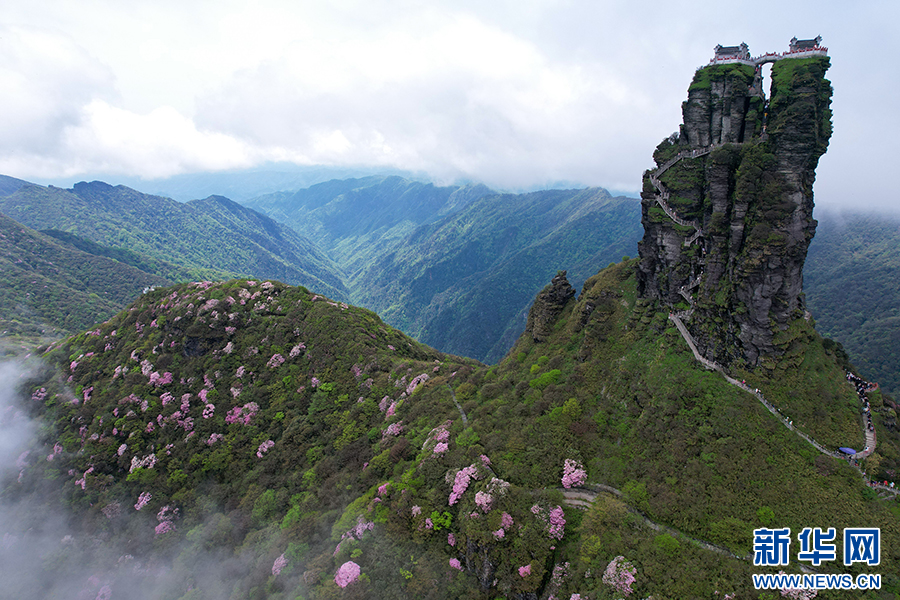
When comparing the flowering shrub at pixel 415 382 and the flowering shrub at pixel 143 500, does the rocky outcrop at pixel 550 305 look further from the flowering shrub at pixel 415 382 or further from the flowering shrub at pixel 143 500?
the flowering shrub at pixel 143 500

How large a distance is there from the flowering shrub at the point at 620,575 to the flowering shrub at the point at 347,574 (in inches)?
1036

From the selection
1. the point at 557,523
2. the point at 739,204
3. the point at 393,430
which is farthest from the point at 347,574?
the point at 739,204

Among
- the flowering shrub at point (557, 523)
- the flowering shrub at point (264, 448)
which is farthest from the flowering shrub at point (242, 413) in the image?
the flowering shrub at point (557, 523)

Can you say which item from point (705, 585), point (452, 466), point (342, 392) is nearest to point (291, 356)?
point (342, 392)

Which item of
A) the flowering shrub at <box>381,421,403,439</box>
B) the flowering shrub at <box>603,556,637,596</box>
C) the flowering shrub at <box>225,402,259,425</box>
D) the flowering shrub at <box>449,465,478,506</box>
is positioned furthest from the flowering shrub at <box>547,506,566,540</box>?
the flowering shrub at <box>225,402,259,425</box>

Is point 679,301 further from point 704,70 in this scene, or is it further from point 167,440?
point 167,440

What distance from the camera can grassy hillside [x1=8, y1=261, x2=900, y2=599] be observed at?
38.9 meters

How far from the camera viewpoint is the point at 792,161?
145 feet

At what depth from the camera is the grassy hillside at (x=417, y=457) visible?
38.9 metres

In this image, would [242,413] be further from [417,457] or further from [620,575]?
[620,575]

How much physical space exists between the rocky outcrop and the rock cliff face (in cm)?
1721

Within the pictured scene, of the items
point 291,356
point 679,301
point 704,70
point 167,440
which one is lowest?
point 167,440

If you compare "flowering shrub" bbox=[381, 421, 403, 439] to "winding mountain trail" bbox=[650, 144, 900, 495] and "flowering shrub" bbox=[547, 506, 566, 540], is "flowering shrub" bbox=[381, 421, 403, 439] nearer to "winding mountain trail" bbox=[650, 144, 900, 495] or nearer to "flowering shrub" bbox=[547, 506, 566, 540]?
"flowering shrub" bbox=[547, 506, 566, 540]

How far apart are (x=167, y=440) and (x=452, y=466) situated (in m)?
58.5
